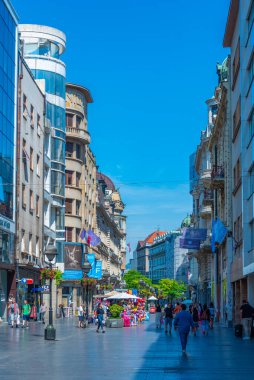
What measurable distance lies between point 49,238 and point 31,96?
48.4ft

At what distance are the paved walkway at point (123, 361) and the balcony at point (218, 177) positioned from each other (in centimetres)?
2666

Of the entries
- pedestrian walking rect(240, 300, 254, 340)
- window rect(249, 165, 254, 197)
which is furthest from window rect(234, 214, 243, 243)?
pedestrian walking rect(240, 300, 254, 340)

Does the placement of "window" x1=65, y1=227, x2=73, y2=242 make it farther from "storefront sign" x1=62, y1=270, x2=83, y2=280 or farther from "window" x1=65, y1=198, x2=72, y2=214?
"storefront sign" x1=62, y1=270, x2=83, y2=280

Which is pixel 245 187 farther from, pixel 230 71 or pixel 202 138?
pixel 202 138

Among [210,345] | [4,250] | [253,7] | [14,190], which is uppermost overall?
[253,7]

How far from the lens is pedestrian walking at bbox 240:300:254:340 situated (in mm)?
31469

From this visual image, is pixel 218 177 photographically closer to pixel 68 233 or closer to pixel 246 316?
pixel 246 316

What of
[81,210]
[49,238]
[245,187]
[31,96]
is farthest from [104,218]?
[245,187]

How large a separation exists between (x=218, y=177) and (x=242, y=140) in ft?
53.5

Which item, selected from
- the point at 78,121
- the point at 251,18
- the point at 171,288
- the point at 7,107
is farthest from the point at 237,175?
the point at 171,288

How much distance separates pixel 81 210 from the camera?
80.4 meters

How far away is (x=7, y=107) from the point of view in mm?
47562

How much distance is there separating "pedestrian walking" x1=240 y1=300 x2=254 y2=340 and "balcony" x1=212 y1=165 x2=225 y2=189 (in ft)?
77.6

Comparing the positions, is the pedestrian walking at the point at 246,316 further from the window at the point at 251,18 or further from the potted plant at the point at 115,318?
the potted plant at the point at 115,318
